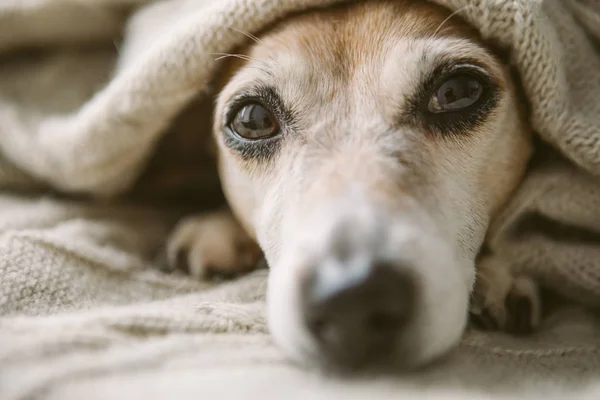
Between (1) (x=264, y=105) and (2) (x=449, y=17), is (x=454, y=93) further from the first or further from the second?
(1) (x=264, y=105)

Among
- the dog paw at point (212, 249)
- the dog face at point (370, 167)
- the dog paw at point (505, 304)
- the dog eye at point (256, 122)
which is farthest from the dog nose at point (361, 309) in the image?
the dog paw at point (212, 249)

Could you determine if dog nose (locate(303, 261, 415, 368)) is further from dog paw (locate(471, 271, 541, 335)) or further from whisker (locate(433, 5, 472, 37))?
whisker (locate(433, 5, 472, 37))

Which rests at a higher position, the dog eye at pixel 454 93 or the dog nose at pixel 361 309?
the dog eye at pixel 454 93

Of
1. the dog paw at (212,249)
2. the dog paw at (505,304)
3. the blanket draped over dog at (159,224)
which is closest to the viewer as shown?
the blanket draped over dog at (159,224)

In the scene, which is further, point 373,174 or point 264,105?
point 264,105

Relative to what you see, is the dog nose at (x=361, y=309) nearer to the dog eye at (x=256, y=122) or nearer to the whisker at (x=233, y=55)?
the dog eye at (x=256, y=122)

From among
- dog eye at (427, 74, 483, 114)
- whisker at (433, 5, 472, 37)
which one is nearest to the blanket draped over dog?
whisker at (433, 5, 472, 37)

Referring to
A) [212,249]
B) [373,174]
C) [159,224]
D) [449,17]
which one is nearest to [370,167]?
[373,174]
